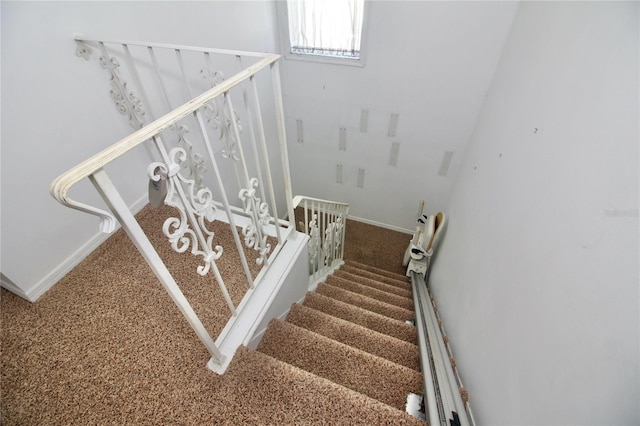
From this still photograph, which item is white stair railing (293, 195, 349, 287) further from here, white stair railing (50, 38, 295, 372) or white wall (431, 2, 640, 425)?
white wall (431, 2, 640, 425)

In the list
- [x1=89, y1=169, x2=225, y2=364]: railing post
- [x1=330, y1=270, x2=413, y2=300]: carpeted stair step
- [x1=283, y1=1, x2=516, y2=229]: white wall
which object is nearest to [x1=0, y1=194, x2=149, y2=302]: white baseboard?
[x1=89, y1=169, x2=225, y2=364]: railing post

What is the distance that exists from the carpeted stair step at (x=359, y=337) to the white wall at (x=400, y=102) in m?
2.58

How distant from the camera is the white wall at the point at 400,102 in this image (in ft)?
8.79

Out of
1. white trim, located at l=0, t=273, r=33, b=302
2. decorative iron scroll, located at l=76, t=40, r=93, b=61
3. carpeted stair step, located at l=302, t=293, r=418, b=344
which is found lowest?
carpeted stair step, located at l=302, t=293, r=418, b=344

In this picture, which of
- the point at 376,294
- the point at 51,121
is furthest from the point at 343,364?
the point at 51,121

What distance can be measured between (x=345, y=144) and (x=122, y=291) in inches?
120

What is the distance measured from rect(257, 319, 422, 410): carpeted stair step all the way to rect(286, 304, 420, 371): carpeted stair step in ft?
0.69

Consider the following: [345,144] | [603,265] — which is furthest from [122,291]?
[345,144]

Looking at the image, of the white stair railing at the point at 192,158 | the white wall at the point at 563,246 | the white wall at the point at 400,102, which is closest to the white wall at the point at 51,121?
the white stair railing at the point at 192,158

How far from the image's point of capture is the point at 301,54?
328 cm

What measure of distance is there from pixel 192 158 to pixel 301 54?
2.53 meters

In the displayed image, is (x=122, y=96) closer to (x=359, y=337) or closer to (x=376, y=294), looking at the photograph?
(x=359, y=337)

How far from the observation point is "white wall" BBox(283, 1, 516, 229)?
268cm

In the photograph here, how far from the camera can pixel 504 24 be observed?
247cm
